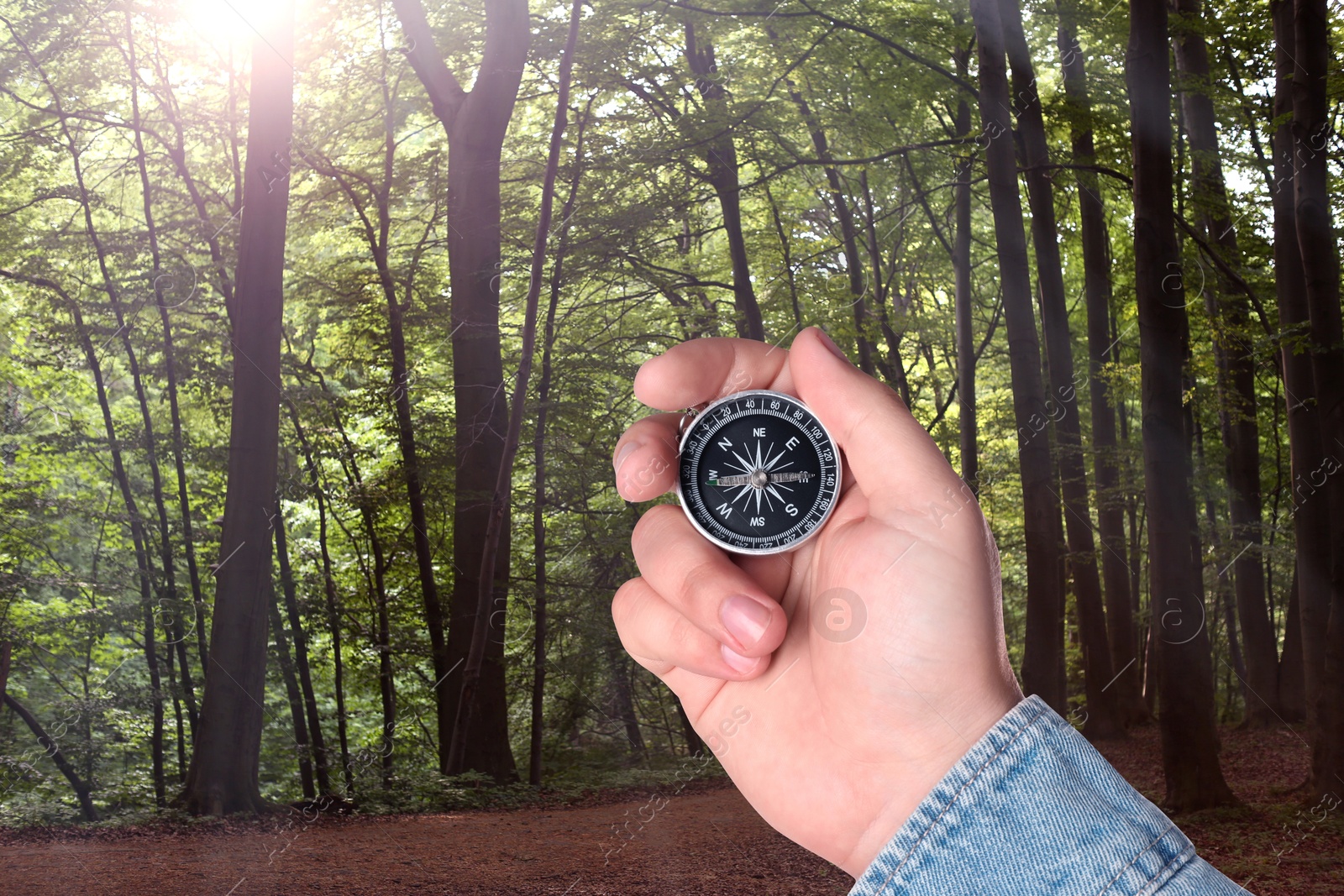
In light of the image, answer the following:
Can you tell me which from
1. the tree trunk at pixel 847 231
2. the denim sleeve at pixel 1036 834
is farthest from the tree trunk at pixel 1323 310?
the denim sleeve at pixel 1036 834

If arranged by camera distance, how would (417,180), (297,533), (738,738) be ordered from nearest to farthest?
(738,738), (297,533), (417,180)

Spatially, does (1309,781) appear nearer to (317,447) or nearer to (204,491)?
(317,447)

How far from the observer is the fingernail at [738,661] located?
3.67 ft

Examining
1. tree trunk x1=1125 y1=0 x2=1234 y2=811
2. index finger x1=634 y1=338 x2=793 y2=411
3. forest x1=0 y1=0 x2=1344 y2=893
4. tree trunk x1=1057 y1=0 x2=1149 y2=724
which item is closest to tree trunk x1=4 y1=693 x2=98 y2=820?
forest x1=0 y1=0 x2=1344 y2=893

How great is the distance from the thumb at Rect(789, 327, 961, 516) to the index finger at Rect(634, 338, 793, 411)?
0.36 ft

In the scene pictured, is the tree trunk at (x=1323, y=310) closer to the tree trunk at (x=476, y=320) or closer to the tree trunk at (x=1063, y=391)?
the tree trunk at (x=1063, y=391)

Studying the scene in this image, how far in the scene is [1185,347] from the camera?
8086mm

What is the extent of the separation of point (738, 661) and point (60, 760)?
17.2ft

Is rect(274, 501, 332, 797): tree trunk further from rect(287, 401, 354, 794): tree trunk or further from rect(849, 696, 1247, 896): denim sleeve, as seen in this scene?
rect(849, 696, 1247, 896): denim sleeve

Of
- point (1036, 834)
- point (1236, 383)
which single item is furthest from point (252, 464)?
point (1236, 383)

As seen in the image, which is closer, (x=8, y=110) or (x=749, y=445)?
(x=749, y=445)

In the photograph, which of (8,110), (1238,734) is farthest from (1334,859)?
(8,110)

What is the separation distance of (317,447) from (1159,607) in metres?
5.26

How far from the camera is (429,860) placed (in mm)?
4289
